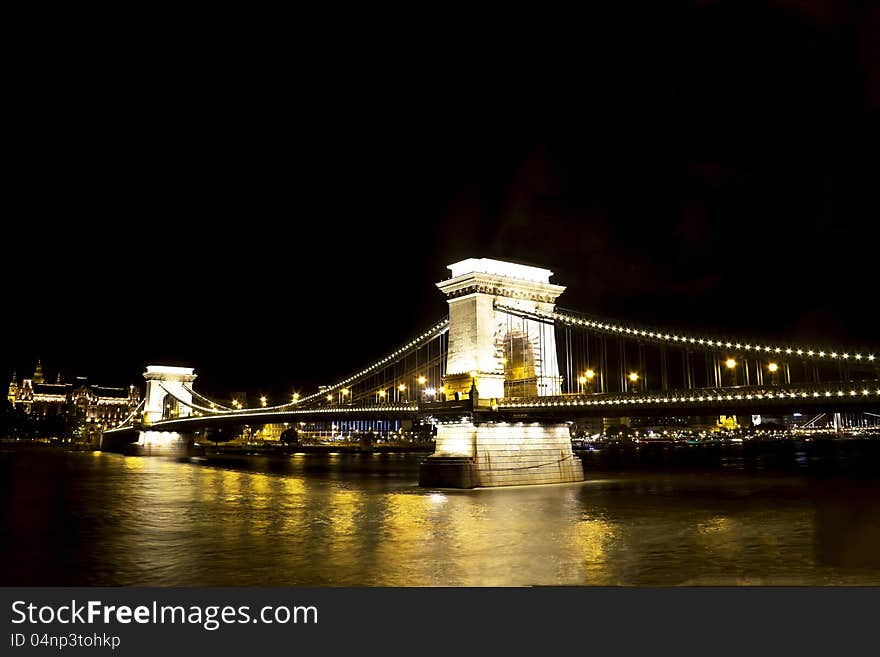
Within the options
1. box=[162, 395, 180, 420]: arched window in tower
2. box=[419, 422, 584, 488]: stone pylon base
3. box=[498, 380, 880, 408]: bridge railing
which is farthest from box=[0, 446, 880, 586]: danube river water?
box=[162, 395, 180, 420]: arched window in tower

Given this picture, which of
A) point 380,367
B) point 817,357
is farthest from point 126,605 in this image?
point 380,367

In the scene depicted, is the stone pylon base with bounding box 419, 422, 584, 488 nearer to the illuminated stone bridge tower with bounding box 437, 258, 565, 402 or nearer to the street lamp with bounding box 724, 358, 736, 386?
the illuminated stone bridge tower with bounding box 437, 258, 565, 402

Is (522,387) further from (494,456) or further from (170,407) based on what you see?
(170,407)

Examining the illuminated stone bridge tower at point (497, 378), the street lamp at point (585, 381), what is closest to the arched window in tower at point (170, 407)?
the illuminated stone bridge tower at point (497, 378)

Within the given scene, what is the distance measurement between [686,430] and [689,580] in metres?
164

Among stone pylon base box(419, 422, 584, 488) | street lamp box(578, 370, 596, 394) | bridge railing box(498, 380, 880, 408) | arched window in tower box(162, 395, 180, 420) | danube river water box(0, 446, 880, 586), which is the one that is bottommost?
danube river water box(0, 446, 880, 586)

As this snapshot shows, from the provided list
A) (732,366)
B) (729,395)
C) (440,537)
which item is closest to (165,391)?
(732,366)

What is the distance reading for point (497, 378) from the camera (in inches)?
1321

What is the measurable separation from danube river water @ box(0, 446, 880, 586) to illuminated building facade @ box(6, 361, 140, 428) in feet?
456

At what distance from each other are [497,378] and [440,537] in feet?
→ 53.6

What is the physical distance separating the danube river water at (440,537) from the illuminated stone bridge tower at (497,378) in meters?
1.51

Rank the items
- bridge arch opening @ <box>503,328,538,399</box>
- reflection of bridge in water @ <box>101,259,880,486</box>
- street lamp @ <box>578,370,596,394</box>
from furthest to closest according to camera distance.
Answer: street lamp @ <box>578,370,596,394</box>, bridge arch opening @ <box>503,328,538,399</box>, reflection of bridge in water @ <box>101,259,880,486</box>

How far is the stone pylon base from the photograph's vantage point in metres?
30.9

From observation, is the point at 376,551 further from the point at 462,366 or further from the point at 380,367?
the point at 380,367
